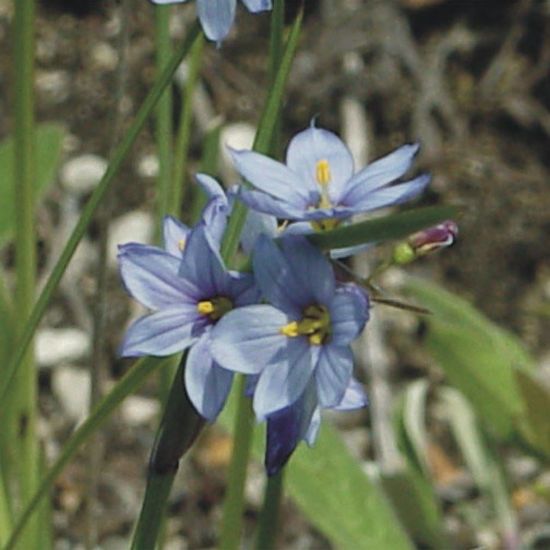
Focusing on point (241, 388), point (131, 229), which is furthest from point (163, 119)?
point (131, 229)

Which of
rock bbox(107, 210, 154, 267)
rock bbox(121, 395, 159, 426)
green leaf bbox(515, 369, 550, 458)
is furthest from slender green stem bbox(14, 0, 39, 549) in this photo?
rock bbox(107, 210, 154, 267)

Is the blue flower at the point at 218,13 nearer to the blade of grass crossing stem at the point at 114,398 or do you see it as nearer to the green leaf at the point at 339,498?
the blade of grass crossing stem at the point at 114,398

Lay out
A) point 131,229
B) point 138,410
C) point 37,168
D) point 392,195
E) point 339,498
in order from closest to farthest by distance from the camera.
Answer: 1. point 392,195
2. point 339,498
3. point 37,168
4. point 138,410
5. point 131,229

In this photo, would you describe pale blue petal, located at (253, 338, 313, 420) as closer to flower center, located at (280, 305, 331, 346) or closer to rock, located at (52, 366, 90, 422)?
flower center, located at (280, 305, 331, 346)

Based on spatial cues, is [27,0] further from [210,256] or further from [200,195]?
[200,195]

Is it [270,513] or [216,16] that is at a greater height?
[216,16]

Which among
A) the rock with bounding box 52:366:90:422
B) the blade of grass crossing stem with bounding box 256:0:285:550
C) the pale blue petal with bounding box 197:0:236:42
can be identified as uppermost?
the pale blue petal with bounding box 197:0:236:42

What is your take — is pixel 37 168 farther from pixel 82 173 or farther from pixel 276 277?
pixel 276 277
